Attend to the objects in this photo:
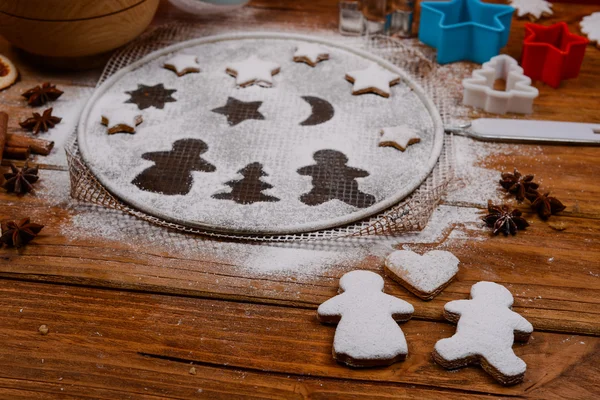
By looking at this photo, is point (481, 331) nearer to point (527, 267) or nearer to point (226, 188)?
point (527, 267)

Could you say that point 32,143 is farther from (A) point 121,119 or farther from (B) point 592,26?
(B) point 592,26

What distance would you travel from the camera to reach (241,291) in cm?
92


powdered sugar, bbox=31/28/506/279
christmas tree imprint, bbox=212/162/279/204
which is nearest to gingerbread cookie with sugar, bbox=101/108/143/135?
powdered sugar, bbox=31/28/506/279

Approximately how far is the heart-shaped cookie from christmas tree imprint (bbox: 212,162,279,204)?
0.22m

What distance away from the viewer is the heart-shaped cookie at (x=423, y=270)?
35.7 inches

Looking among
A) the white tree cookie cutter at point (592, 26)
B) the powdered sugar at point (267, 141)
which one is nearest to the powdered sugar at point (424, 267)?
the powdered sugar at point (267, 141)

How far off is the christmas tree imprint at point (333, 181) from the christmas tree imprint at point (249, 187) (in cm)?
6

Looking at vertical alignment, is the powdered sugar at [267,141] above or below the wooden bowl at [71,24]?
below

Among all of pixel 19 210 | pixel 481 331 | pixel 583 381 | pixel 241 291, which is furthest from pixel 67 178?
pixel 583 381

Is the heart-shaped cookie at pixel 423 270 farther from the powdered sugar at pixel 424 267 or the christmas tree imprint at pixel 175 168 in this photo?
the christmas tree imprint at pixel 175 168

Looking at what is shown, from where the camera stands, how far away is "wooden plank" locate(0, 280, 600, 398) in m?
0.81

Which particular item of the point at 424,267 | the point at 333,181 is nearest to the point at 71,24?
the point at 333,181

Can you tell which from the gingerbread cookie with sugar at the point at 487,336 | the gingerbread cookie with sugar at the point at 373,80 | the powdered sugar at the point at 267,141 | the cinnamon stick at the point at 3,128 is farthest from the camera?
the gingerbread cookie with sugar at the point at 373,80

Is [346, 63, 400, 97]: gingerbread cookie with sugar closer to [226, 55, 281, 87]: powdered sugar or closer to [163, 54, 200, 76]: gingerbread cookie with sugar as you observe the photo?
[226, 55, 281, 87]: powdered sugar
